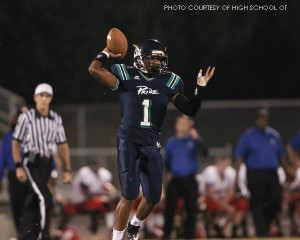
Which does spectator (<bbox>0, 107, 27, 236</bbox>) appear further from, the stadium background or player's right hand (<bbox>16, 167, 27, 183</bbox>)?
the stadium background

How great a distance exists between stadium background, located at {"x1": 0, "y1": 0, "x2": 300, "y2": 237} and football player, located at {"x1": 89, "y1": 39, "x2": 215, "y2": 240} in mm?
7650

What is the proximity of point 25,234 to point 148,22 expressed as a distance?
995cm

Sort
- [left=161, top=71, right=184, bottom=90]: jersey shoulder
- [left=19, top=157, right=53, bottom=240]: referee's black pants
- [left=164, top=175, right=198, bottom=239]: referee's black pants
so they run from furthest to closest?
[left=164, top=175, right=198, bottom=239]: referee's black pants < [left=19, top=157, right=53, bottom=240]: referee's black pants < [left=161, top=71, right=184, bottom=90]: jersey shoulder

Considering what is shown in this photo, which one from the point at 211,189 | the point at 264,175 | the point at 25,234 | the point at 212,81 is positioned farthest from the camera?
the point at 212,81

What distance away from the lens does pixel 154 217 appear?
1147 cm

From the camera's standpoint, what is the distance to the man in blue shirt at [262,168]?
10.1m

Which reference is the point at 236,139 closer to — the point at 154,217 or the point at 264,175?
the point at 154,217

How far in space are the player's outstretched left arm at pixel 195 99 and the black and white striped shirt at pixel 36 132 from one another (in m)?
1.42

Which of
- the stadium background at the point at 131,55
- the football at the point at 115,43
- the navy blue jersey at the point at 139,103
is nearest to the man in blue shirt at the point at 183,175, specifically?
the football at the point at 115,43

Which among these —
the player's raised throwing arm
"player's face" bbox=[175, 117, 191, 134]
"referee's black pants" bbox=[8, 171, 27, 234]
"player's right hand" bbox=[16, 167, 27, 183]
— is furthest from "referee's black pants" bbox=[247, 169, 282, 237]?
the player's raised throwing arm

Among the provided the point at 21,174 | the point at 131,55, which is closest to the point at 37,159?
the point at 21,174

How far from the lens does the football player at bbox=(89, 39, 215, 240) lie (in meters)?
7.05

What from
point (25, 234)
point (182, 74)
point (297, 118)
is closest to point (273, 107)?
point (297, 118)

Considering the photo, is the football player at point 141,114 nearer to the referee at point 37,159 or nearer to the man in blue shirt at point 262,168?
the referee at point 37,159
